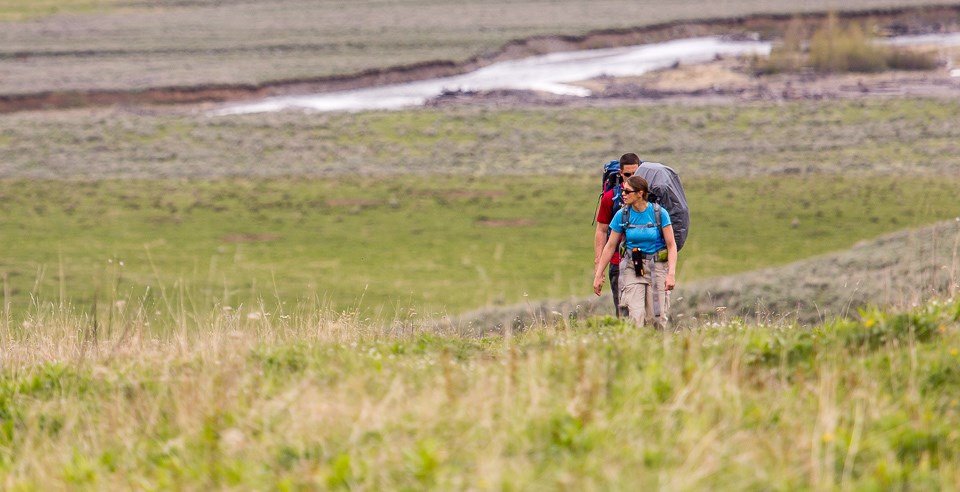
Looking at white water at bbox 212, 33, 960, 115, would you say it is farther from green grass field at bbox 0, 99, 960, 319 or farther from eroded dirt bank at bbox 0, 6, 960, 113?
green grass field at bbox 0, 99, 960, 319

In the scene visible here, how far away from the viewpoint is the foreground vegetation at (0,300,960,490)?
464 centimetres

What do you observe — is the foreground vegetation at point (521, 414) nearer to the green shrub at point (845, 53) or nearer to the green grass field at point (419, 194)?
the green grass field at point (419, 194)

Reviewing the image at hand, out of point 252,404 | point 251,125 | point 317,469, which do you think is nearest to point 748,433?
point 317,469

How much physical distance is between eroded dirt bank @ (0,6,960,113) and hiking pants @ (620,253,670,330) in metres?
49.1

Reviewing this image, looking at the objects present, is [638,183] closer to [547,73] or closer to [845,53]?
[547,73]

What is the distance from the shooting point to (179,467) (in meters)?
5.08

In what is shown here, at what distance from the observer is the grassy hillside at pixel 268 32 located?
217ft

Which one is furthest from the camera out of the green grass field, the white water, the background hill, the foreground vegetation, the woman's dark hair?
the white water

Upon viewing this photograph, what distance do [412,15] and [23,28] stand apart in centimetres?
3121

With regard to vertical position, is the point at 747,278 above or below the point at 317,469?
below

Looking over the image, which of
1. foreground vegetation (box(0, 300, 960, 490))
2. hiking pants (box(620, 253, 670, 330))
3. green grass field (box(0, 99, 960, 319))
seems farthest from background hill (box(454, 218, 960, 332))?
foreground vegetation (box(0, 300, 960, 490))

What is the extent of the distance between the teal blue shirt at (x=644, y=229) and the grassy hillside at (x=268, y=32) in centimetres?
5515

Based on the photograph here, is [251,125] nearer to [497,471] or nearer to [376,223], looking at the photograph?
[376,223]

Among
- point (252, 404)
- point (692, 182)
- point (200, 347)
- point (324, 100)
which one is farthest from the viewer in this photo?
point (324, 100)
